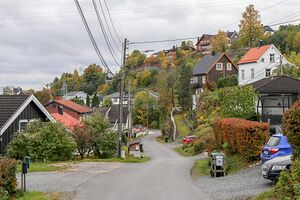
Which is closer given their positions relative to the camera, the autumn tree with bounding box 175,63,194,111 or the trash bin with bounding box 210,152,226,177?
the trash bin with bounding box 210,152,226,177

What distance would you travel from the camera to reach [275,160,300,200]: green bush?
1009 cm

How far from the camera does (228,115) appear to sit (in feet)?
118

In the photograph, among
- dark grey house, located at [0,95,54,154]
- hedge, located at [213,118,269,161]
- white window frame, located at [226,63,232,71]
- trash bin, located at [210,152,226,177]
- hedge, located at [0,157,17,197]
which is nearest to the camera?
hedge, located at [0,157,17,197]

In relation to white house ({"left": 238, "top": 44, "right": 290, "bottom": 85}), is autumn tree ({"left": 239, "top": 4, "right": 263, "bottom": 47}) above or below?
above

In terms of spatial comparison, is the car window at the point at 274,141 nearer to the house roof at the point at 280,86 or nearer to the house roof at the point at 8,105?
the house roof at the point at 8,105

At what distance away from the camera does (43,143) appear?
28.9m

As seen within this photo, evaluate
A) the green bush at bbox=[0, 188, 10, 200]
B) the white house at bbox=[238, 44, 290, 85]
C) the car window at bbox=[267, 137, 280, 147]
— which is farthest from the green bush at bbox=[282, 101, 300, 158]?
the white house at bbox=[238, 44, 290, 85]

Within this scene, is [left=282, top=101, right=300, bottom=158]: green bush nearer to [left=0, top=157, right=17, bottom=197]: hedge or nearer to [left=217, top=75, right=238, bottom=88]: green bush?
[left=0, top=157, right=17, bottom=197]: hedge

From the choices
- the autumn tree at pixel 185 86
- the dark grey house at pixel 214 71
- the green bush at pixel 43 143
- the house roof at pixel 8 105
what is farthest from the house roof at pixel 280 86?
the autumn tree at pixel 185 86

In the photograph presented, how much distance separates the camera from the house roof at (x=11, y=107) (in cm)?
2843

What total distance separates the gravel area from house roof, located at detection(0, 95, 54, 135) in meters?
13.9

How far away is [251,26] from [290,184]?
84442 mm

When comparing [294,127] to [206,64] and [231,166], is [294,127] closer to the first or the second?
[231,166]

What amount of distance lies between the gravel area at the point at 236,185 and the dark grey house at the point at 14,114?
45.7 ft
